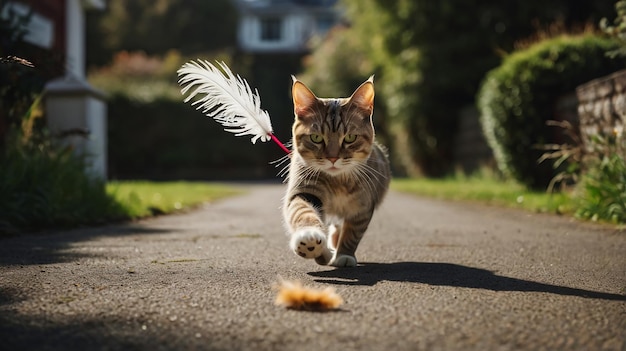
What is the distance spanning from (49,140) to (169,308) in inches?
184

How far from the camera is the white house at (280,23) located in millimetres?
39156

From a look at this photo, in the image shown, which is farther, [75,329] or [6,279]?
[6,279]

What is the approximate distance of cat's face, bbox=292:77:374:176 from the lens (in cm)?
362

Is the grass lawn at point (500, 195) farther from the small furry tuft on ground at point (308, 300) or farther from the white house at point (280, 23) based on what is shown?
the white house at point (280, 23)

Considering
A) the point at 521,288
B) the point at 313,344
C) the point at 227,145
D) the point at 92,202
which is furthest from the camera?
the point at 227,145

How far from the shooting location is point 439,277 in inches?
130

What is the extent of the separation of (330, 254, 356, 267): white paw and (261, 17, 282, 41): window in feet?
122

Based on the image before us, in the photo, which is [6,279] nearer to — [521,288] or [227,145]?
[521,288]

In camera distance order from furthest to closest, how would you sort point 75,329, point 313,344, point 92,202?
point 92,202, point 75,329, point 313,344

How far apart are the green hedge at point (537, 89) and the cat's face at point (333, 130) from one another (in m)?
5.70

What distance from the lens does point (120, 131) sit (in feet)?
68.6

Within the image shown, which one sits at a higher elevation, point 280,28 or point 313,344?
point 280,28

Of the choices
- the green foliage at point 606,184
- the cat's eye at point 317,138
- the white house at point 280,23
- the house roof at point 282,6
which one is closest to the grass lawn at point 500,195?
the green foliage at point 606,184

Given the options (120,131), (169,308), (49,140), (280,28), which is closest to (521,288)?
(169,308)
